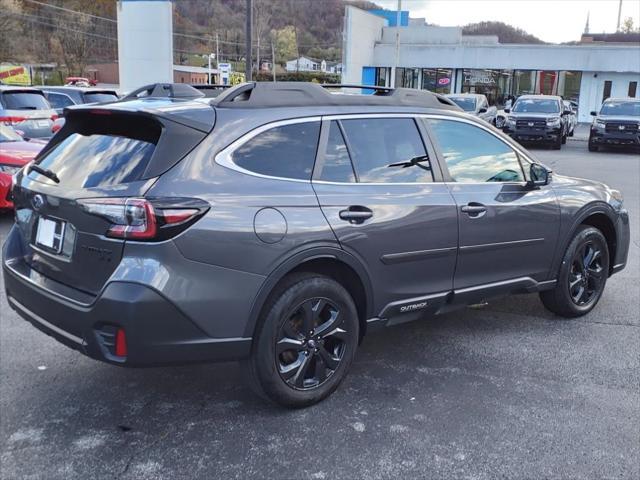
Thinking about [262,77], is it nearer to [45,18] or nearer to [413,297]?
[45,18]

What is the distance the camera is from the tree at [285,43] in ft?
309

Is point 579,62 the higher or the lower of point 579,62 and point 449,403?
the higher

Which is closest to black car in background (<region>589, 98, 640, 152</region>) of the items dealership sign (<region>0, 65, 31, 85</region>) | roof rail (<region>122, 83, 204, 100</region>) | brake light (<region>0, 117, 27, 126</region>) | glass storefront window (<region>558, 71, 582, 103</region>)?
brake light (<region>0, 117, 27, 126</region>)

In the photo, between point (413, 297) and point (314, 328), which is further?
point (413, 297)

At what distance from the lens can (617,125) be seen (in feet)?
71.0

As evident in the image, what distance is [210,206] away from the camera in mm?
3168

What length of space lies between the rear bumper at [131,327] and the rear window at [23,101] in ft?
42.9

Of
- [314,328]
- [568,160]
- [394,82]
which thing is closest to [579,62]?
[394,82]

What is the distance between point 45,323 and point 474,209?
2689mm

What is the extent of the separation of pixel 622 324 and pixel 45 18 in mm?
92909

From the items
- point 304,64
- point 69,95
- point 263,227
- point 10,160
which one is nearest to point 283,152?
point 263,227

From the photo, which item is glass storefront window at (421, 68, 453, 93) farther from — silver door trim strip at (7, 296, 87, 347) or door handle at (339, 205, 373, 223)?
silver door trim strip at (7, 296, 87, 347)

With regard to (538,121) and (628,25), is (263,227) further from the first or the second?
(628,25)

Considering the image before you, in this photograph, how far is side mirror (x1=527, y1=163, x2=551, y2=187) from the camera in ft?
15.4
